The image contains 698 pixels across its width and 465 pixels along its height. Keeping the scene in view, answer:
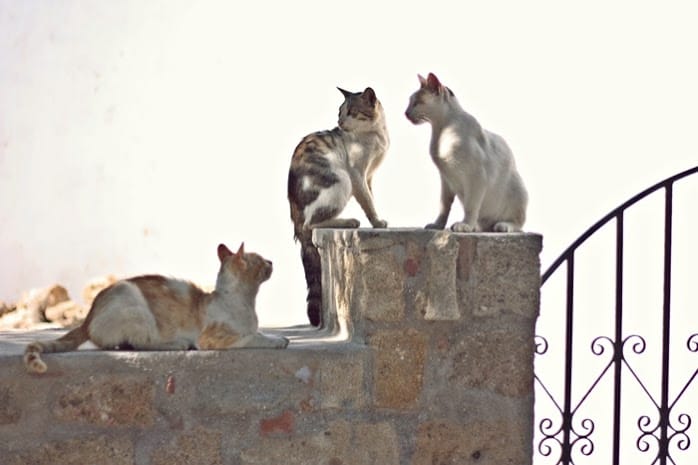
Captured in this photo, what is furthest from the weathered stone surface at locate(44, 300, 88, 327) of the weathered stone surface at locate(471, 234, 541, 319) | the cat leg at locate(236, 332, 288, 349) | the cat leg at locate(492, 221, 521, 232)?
the weathered stone surface at locate(471, 234, 541, 319)

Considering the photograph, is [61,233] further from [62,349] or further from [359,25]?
[62,349]

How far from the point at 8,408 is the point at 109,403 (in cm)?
26

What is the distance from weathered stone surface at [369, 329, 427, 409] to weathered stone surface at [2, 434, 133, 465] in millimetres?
701

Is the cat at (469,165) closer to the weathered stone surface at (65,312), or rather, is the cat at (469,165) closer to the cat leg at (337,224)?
the cat leg at (337,224)

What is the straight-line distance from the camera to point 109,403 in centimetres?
327

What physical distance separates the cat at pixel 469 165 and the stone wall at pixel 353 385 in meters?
0.21

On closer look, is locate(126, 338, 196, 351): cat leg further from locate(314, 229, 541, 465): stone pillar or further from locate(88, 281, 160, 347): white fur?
locate(314, 229, 541, 465): stone pillar

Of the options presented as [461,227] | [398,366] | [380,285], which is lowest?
[398,366]

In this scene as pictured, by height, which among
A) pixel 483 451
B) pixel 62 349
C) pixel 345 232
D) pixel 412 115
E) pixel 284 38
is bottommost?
pixel 483 451

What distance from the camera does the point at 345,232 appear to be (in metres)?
3.48

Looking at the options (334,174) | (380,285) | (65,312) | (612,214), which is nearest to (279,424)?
(380,285)

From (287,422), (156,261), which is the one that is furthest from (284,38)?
(287,422)

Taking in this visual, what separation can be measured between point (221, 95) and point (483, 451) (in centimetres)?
252

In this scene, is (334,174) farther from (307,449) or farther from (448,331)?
(307,449)
